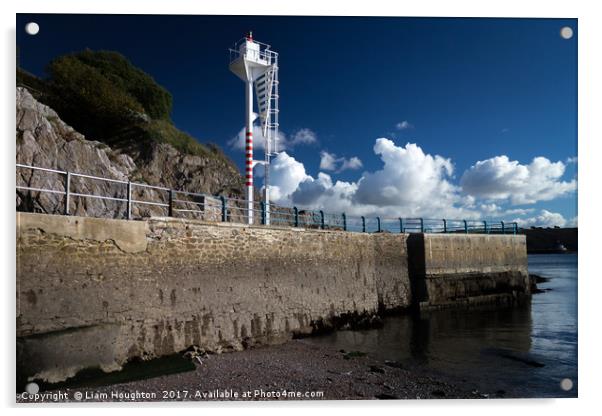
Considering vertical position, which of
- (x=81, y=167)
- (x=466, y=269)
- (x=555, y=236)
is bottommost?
(x=466, y=269)

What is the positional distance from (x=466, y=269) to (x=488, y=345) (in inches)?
248

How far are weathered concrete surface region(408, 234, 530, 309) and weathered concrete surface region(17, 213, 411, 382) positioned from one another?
364cm

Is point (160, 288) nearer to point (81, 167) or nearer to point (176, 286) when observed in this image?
point (176, 286)

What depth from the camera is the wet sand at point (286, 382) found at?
5824 millimetres

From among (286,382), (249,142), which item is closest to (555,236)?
(249,142)

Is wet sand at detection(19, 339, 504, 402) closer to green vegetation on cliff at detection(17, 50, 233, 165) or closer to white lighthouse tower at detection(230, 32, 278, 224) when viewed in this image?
white lighthouse tower at detection(230, 32, 278, 224)

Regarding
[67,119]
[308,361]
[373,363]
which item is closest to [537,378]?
[373,363]

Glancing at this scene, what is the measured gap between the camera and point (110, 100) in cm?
1936

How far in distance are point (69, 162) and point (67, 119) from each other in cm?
701

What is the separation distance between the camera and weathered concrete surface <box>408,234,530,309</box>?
14.2 metres

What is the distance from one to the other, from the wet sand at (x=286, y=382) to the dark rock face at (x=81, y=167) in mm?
5629

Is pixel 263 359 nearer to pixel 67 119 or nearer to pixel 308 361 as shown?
pixel 308 361

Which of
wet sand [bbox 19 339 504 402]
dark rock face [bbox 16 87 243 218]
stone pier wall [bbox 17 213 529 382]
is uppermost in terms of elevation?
dark rock face [bbox 16 87 243 218]

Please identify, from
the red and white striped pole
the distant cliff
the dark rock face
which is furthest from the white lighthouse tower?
the distant cliff
